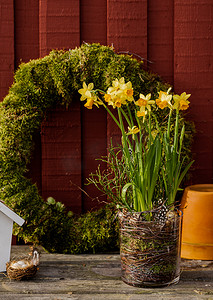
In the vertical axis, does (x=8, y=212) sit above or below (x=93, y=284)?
above

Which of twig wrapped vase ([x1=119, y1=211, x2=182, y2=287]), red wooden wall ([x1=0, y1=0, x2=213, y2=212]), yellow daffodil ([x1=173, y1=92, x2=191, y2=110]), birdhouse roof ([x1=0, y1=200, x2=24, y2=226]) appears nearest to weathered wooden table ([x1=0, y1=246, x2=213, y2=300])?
twig wrapped vase ([x1=119, y1=211, x2=182, y2=287])

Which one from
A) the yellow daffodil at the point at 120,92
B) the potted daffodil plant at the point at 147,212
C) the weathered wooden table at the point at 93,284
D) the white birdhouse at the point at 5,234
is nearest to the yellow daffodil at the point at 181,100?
the potted daffodil plant at the point at 147,212

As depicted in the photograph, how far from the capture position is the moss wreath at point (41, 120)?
89.5 inches

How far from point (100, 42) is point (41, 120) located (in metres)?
0.67

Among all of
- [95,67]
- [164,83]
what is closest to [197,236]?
[164,83]

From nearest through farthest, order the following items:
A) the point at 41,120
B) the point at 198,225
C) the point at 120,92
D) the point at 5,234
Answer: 1. the point at 120,92
2. the point at 5,234
3. the point at 198,225
4. the point at 41,120

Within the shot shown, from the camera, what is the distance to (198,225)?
2.13 meters

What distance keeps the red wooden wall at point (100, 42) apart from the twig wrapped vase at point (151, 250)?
821 mm

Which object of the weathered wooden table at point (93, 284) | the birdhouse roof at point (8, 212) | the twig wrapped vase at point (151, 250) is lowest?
the weathered wooden table at point (93, 284)

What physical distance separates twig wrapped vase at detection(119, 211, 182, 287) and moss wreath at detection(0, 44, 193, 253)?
461 millimetres

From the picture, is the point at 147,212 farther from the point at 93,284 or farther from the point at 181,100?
the point at 181,100

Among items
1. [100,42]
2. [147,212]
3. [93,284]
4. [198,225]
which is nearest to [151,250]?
[147,212]

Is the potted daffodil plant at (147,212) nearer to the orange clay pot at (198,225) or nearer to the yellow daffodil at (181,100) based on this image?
the yellow daffodil at (181,100)

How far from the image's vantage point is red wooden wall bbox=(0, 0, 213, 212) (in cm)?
255
